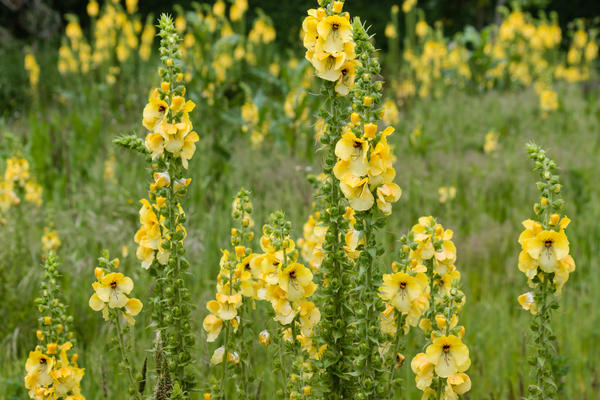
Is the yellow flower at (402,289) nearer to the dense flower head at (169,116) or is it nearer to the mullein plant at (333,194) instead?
the mullein plant at (333,194)

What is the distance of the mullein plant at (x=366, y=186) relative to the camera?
147 centimetres

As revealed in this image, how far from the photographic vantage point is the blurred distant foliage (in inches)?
440

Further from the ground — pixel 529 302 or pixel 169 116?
pixel 169 116

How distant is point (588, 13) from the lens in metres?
14.2

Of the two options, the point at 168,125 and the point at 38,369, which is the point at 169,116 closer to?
the point at 168,125

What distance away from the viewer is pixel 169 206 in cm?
169

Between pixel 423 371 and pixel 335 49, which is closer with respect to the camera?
pixel 423 371

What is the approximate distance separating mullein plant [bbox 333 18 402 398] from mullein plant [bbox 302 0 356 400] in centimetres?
6

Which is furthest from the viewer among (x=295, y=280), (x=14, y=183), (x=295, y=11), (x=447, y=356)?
(x=295, y=11)

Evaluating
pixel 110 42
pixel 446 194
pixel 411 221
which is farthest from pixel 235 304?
pixel 110 42

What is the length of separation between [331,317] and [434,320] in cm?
28

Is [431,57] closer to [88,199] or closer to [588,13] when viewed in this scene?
[88,199]

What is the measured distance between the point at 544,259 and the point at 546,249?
3 cm

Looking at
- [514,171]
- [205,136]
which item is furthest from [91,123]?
[514,171]
